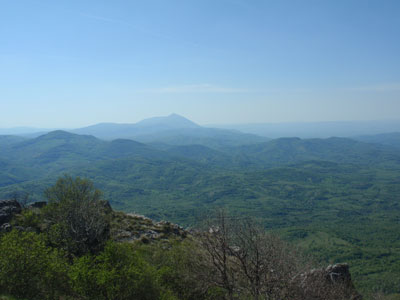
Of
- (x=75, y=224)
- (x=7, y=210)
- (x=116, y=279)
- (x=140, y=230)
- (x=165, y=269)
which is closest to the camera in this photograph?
(x=116, y=279)

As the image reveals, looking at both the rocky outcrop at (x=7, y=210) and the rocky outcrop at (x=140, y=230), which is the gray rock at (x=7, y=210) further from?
the rocky outcrop at (x=140, y=230)

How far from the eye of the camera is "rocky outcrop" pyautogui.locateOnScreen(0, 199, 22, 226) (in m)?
28.6

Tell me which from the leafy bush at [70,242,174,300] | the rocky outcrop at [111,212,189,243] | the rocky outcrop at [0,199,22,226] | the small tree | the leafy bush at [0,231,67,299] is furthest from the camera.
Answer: the rocky outcrop at [111,212,189,243]

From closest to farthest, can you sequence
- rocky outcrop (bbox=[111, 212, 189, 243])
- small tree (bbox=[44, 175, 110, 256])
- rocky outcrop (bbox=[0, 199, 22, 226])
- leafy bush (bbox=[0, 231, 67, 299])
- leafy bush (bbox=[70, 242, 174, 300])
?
leafy bush (bbox=[0, 231, 67, 299]) < leafy bush (bbox=[70, 242, 174, 300]) < small tree (bbox=[44, 175, 110, 256]) < rocky outcrop (bbox=[0, 199, 22, 226]) < rocky outcrop (bbox=[111, 212, 189, 243])

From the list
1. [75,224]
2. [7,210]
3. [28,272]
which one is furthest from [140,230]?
[28,272]

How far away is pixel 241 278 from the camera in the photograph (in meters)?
20.3

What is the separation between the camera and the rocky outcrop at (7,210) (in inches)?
1127

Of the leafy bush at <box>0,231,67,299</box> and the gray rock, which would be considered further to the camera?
the gray rock

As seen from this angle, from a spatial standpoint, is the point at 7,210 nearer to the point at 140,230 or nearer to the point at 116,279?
the point at 140,230

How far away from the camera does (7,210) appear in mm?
30500

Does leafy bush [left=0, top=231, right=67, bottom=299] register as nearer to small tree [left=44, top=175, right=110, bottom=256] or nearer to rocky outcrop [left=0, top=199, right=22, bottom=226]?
small tree [left=44, top=175, right=110, bottom=256]

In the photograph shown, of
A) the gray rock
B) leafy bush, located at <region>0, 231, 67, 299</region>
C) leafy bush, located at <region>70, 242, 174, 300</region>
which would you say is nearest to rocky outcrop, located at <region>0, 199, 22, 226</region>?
the gray rock

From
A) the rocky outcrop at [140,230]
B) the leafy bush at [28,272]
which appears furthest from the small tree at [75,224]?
the leafy bush at [28,272]

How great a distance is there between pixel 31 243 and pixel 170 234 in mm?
22932
